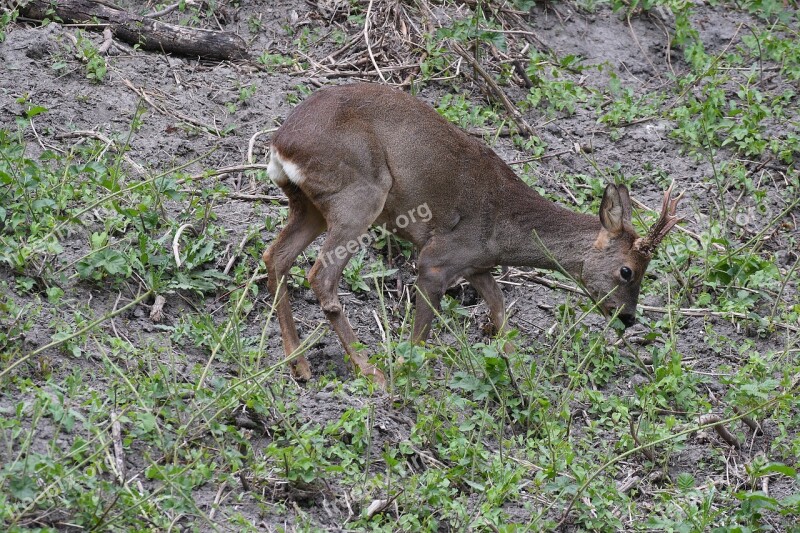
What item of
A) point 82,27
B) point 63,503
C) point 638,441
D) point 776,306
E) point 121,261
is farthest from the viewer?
point 82,27

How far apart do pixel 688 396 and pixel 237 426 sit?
306 cm

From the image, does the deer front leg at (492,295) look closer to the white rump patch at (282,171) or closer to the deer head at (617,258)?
the deer head at (617,258)

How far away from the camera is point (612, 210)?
773cm

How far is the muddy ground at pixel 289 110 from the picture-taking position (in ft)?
23.8

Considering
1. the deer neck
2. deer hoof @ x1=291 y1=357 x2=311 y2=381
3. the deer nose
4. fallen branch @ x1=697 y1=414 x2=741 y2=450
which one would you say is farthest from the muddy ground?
the deer neck

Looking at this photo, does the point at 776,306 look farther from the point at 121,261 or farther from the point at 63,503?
the point at 63,503

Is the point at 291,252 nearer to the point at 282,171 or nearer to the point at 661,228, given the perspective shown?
the point at 282,171

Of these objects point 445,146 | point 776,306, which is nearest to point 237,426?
point 445,146

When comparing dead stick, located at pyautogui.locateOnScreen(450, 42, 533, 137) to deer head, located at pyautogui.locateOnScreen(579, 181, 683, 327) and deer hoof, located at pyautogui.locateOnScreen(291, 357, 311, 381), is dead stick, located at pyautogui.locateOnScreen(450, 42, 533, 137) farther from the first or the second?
deer hoof, located at pyautogui.locateOnScreen(291, 357, 311, 381)

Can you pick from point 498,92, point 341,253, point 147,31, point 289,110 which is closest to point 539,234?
point 341,253

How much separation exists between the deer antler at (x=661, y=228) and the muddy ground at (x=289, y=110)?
82 centimetres

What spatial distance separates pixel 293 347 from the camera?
7188 millimetres

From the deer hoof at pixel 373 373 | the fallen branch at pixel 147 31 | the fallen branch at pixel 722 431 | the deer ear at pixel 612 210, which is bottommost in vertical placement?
the deer hoof at pixel 373 373
